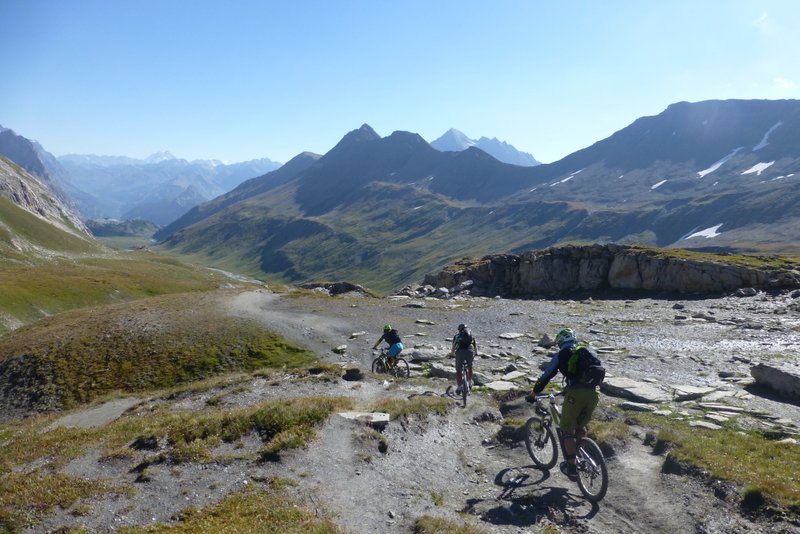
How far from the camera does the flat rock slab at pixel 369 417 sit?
17.8 metres

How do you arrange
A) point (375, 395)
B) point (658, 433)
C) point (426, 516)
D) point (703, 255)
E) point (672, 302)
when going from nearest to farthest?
point (426, 516)
point (658, 433)
point (375, 395)
point (672, 302)
point (703, 255)

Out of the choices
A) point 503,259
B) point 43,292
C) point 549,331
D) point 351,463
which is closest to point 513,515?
point 351,463

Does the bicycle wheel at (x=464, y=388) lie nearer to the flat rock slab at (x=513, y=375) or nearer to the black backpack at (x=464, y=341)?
the black backpack at (x=464, y=341)

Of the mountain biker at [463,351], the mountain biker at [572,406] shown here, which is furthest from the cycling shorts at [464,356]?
the mountain biker at [572,406]

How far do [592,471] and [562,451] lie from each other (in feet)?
3.33

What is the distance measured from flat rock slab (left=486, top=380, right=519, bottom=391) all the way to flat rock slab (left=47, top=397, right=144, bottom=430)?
19.9 meters

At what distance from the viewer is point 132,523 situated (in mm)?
11266

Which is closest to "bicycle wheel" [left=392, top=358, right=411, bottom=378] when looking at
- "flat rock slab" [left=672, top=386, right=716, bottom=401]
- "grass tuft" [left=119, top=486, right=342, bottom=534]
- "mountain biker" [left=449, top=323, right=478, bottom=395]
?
"mountain biker" [left=449, top=323, right=478, bottom=395]

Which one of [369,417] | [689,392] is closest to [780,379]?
[689,392]

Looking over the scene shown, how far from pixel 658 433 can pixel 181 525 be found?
1551 cm

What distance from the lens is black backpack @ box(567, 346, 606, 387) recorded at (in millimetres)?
13430

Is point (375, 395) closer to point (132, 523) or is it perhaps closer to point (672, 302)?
point (132, 523)

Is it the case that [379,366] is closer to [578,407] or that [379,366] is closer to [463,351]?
[463,351]

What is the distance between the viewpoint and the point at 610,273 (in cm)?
7088
